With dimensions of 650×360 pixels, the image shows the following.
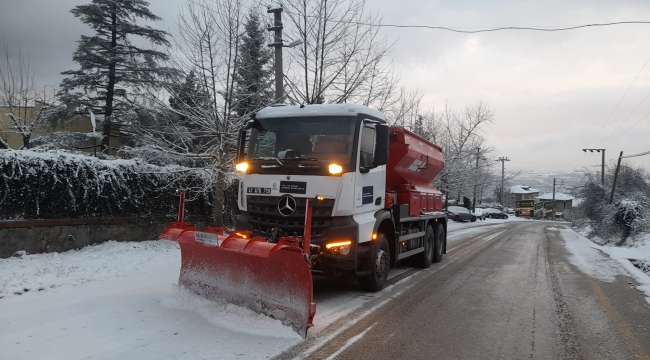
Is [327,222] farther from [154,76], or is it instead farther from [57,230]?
[154,76]

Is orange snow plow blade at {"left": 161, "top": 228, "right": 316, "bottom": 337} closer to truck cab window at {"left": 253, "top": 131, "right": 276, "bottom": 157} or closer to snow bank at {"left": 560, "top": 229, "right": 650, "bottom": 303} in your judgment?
truck cab window at {"left": 253, "top": 131, "right": 276, "bottom": 157}

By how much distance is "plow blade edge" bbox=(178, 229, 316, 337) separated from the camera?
5.02 meters

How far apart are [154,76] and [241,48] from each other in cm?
864

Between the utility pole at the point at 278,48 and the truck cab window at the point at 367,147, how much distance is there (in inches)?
218

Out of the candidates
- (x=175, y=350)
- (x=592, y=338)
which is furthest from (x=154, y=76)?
(x=592, y=338)

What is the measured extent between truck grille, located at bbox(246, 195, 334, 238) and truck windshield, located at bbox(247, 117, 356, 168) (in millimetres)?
564

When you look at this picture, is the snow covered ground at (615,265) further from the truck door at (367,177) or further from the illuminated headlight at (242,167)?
the illuminated headlight at (242,167)

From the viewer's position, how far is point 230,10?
1170cm

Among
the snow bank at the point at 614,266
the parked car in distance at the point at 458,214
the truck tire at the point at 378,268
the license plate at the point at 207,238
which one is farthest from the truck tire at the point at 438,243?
the parked car in distance at the point at 458,214

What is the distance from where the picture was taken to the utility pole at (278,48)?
1189 cm

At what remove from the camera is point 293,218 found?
6398mm

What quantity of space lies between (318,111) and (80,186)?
6.17 metres

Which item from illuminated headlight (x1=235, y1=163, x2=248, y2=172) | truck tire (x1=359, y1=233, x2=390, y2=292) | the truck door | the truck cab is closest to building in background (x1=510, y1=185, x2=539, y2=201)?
truck tire (x1=359, y1=233, x2=390, y2=292)

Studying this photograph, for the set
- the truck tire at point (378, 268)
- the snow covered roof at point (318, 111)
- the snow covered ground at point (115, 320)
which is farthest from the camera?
the truck tire at point (378, 268)
